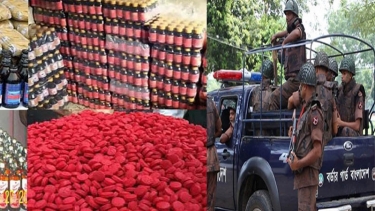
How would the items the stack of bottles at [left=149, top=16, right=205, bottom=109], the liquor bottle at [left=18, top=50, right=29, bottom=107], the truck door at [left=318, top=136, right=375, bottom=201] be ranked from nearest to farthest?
the truck door at [left=318, top=136, right=375, bottom=201] < the liquor bottle at [left=18, top=50, right=29, bottom=107] < the stack of bottles at [left=149, top=16, right=205, bottom=109]

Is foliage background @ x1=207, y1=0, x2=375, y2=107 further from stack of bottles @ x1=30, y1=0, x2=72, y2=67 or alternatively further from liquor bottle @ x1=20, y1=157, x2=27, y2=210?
liquor bottle @ x1=20, y1=157, x2=27, y2=210

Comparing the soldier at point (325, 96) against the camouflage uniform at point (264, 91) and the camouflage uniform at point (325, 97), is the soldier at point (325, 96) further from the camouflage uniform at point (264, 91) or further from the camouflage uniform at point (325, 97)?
the camouflage uniform at point (264, 91)

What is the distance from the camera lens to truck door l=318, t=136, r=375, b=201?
9.29ft

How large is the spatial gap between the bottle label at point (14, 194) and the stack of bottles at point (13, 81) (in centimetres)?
43

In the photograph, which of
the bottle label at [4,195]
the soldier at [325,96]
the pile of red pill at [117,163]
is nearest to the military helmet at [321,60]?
the soldier at [325,96]

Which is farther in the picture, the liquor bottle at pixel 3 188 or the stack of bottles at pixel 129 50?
the stack of bottles at pixel 129 50

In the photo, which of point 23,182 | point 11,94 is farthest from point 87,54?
point 23,182

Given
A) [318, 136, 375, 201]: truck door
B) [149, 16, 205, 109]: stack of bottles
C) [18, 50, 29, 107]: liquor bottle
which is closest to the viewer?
[318, 136, 375, 201]: truck door

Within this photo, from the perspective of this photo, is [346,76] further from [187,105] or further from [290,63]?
[187,105]

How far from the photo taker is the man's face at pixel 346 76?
3000 mm

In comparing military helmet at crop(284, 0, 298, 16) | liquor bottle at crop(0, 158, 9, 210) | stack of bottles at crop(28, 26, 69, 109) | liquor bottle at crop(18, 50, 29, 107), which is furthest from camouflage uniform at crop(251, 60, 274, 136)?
liquor bottle at crop(0, 158, 9, 210)

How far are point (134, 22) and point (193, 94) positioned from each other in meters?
0.55

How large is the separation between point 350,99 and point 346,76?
0.14 m

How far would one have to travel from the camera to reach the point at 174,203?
2977 millimetres
